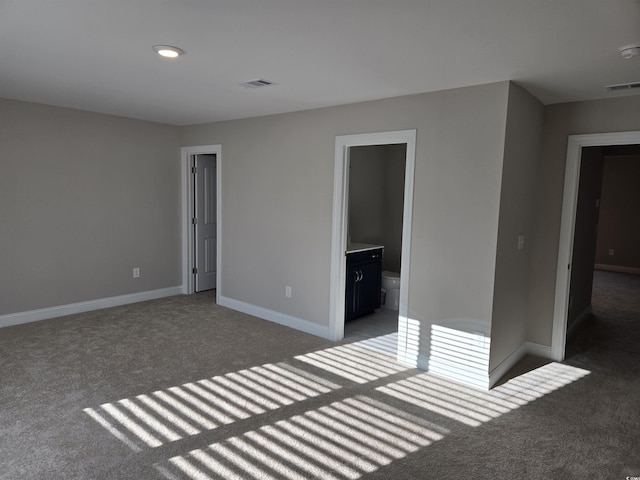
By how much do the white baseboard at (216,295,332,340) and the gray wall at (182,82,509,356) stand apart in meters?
0.06

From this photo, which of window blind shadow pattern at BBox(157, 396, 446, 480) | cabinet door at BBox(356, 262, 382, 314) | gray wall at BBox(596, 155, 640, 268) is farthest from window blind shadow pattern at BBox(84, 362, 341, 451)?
gray wall at BBox(596, 155, 640, 268)

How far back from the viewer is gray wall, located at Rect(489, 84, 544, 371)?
3.30 m

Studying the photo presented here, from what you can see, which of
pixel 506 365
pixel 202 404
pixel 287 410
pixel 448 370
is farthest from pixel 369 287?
pixel 202 404

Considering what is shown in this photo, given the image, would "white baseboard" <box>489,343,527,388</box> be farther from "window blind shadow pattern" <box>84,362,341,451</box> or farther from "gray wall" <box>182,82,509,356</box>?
"window blind shadow pattern" <box>84,362,341,451</box>

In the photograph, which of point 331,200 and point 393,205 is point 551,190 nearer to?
point 331,200

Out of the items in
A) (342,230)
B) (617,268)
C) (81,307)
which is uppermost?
(342,230)

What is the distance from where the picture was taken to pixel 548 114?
3.90m

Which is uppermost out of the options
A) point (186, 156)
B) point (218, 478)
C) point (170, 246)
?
point (186, 156)

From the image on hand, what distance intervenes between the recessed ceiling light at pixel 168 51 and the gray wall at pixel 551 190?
10.5 feet

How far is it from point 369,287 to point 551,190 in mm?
2208

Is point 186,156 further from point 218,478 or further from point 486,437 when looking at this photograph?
point 486,437

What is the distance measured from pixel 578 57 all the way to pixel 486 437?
2.38 m

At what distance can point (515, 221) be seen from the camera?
11.7ft

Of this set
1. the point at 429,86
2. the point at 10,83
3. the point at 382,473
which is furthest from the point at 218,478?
the point at 10,83
